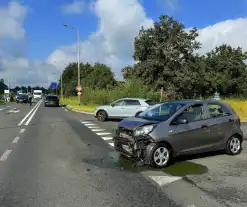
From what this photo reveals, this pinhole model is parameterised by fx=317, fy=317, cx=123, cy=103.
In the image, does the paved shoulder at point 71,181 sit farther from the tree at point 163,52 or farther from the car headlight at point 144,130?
the tree at point 163,52

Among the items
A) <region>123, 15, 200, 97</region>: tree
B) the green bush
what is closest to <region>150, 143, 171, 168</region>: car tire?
the green bush

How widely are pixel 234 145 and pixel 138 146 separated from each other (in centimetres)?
315

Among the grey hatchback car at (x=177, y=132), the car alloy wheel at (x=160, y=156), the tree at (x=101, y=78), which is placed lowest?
the car alloy wheel at (x=160, y=156)

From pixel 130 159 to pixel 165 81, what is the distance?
36.7 m

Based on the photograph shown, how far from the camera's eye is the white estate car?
19.6 meters

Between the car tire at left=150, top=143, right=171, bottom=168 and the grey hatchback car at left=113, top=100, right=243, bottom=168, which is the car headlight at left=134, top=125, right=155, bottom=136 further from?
the car tire at left=150, top=143, right=171, bottom=168

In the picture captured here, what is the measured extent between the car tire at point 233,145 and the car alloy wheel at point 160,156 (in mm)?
2230

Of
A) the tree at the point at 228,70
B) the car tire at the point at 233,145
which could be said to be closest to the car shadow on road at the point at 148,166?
the car tire at the point at 233,145

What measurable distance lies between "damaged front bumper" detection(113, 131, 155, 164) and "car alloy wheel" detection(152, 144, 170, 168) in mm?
132

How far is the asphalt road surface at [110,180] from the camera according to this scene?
4984 millimetres

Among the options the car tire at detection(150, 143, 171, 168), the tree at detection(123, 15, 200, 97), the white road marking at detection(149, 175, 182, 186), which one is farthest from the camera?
the tree at detection(123, 15, 200, 97)

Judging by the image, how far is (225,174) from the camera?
6730mm

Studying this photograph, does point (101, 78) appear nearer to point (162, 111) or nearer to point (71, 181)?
point (162, 111)

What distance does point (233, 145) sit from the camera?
877 cm
